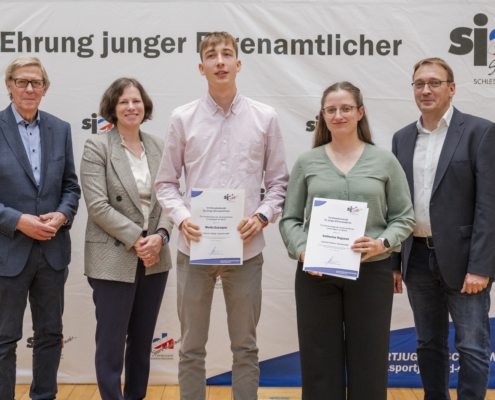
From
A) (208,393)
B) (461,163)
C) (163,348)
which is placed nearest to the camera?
(461,163)

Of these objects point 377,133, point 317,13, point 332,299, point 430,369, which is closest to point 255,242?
point 332,299

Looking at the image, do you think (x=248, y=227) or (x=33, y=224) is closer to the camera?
(x=248, y=227)

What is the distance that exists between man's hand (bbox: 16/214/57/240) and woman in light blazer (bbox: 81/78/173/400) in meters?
0.21

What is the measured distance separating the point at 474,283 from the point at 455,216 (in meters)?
0.31

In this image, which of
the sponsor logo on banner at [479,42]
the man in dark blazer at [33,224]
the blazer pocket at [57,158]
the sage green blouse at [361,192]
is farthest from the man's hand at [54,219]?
the sponsor logo on banner at [479,42]

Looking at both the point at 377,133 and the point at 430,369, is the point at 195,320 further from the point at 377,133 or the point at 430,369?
the point at 377,133

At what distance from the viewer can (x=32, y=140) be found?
10.2ft

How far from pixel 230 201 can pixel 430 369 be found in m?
1.36

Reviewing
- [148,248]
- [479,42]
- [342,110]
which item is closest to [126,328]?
[148,248]

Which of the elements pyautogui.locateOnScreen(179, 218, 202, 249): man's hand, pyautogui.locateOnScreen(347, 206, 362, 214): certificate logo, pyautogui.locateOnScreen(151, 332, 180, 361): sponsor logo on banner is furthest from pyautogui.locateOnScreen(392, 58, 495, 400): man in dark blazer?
pyautogui.locateOnScreen(151, 332, 180, 361): sponsor logo on banner

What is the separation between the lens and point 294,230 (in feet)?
8.40

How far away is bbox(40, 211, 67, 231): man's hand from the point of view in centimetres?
299

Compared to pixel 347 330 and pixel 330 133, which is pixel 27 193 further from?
pixel 347 330

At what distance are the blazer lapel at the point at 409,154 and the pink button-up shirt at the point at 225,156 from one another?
0.59 metres
